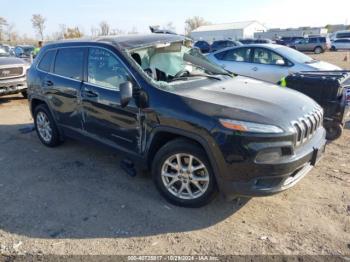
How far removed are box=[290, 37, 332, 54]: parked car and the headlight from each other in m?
34.4

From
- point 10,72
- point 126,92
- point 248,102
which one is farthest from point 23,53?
point 248,102

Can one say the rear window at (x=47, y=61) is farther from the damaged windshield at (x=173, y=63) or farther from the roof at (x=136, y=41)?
the damaged windshield at (x=173, y=63)

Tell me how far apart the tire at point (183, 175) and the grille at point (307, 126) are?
0.95 meters

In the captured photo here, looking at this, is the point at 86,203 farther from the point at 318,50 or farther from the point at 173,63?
the point at 318,50

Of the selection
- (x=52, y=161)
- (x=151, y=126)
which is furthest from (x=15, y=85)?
(x=151, y=126)

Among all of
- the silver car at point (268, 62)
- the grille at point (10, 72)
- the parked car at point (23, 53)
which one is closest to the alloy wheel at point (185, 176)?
the silver car at point (268, 62)

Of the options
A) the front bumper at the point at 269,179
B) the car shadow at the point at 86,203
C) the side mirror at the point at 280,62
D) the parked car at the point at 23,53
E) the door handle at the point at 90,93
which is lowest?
the car shadow at the point at 86,203

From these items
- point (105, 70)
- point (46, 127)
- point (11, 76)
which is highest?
point (105, 70)

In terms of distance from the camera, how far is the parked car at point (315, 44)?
108 feet

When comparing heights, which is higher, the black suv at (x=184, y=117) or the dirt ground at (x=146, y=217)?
the black suv at (x=184, y=117)

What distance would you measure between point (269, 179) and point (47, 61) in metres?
4.07

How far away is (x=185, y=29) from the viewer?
341ft

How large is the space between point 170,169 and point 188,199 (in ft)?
1.28

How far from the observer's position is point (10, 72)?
909 cm
